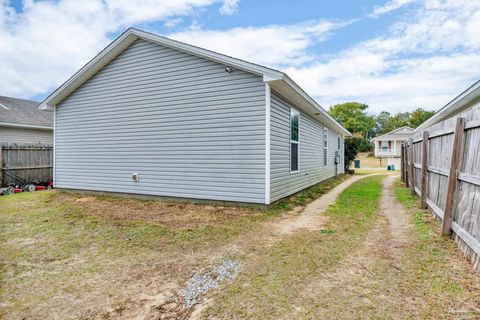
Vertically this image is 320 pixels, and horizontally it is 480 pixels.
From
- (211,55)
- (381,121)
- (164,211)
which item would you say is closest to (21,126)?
(164,211)

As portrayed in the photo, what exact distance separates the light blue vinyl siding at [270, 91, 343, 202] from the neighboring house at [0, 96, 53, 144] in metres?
12.4

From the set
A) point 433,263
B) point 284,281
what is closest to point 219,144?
point 284,281

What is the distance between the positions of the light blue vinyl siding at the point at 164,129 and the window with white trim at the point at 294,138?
1995 millimetres

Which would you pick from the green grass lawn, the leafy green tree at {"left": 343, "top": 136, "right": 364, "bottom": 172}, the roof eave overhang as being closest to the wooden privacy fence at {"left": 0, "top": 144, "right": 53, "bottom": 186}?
the roof eave overhang

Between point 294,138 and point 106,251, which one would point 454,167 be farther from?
point 106,251

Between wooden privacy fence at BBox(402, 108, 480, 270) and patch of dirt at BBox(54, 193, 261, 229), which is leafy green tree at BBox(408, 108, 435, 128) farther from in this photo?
patch of dirt at BBox(54, 193, 261, 229)

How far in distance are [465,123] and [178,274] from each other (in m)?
4.12

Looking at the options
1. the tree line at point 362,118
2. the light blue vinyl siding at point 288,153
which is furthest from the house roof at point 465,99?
the tree line at point 362,118

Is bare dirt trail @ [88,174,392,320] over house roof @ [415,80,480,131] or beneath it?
beneath

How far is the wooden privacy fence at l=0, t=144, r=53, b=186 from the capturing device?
34.6 feet

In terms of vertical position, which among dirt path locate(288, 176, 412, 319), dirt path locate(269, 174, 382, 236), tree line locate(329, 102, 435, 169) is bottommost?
dirt path locate(269, 174, 382, 236)

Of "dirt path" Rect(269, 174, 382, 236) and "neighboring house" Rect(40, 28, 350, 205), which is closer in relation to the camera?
"dirt path" Rect(269, 174, 382, 236)

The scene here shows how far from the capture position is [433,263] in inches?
123

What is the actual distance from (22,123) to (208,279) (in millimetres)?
14109
